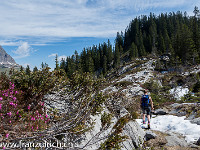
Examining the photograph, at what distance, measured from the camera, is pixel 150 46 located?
269 ft

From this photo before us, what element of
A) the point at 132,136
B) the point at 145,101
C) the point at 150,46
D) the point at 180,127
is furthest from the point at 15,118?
the point at 150,46

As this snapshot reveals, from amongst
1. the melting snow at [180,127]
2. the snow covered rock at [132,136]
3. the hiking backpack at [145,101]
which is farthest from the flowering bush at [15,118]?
the melting snow at [180,127]

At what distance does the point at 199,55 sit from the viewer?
1863 inches

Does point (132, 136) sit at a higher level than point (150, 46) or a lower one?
lower

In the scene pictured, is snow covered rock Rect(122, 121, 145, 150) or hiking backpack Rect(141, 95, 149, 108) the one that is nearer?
snow covered rock Rect(122, 121, 145, 150)

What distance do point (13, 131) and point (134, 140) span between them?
13.6 ft

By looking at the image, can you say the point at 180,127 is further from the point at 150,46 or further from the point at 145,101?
the point at 150,46

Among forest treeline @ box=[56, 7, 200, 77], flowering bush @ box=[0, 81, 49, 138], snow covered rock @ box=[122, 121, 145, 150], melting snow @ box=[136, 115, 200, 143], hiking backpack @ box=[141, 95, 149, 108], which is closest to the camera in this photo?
flowering bush @ box=[0, 81, 49, 138]

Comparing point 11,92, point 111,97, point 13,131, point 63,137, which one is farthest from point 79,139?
point 111,97

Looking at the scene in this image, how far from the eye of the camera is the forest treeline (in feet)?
162

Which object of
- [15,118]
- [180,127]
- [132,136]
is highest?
[15,118]

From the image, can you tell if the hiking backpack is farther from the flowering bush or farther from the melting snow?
the flowering bush

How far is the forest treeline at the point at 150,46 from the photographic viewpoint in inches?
1941

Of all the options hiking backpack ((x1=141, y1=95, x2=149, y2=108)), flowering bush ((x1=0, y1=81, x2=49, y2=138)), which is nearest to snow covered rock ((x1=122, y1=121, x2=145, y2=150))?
hiking backpack ((x1=141, y1=95, x2=149, y2=108))
